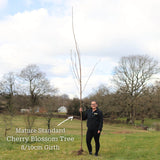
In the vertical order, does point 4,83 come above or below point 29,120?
above

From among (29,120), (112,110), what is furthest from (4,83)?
(29,120)

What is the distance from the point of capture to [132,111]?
131 feet

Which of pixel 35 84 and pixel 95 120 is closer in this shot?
pixel 95 120

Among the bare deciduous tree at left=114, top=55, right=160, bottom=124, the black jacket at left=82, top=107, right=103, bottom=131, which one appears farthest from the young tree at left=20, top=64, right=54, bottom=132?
the black jacket at left=82, top=107, right=103, bottom=131

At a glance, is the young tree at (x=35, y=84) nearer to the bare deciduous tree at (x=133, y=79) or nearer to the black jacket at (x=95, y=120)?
the bare deciduous tree at (x=133, y=79)

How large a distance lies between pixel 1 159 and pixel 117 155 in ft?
11.7

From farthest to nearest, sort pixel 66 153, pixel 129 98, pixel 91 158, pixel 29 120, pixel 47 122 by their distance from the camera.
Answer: pixel 129 98
pixel 47 122
pixel 29 120
pixel 66 153
pixel 91 158

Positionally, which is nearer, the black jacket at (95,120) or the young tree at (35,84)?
the black jacket at (95,120)

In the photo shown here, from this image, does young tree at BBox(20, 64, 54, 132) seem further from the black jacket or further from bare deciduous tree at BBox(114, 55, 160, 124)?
the black jacket

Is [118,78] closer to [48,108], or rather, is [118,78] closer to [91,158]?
[48,108]

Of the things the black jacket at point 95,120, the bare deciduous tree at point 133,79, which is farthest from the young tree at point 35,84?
the black jacket at point 95,120

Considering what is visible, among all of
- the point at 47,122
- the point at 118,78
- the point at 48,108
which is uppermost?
the point at 118,78

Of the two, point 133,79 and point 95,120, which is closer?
point 95,120

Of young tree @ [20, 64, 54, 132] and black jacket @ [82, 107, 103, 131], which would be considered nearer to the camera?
black jacket @ [82, 107, 103, 131]
